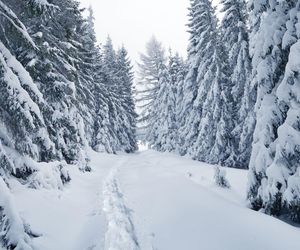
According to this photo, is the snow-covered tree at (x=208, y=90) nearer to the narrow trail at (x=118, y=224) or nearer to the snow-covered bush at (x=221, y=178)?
the snow-covered bush at (x=221, y=178)

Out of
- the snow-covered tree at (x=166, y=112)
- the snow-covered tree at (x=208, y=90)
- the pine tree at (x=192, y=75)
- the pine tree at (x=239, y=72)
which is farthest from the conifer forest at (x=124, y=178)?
the snow-covered tree at (x=166, y=112)

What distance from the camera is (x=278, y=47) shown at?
424 inches

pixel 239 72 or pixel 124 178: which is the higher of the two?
pixel 239 72

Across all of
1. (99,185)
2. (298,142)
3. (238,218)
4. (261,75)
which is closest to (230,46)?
(99,185)

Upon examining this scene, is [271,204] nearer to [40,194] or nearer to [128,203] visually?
[128,203]

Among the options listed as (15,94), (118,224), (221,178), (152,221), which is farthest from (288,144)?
(15,94)

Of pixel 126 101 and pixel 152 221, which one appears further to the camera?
pixel 126 101

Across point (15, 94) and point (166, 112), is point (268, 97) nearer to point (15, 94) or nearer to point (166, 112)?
point (15, 94)

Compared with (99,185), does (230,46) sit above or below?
above

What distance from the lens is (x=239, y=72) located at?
88.9ft

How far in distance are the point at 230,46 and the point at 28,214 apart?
919 inches

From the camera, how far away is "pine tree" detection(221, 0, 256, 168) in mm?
26203

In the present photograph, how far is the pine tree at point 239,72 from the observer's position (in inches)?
1032

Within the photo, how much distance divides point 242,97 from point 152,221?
1956 centimetres
